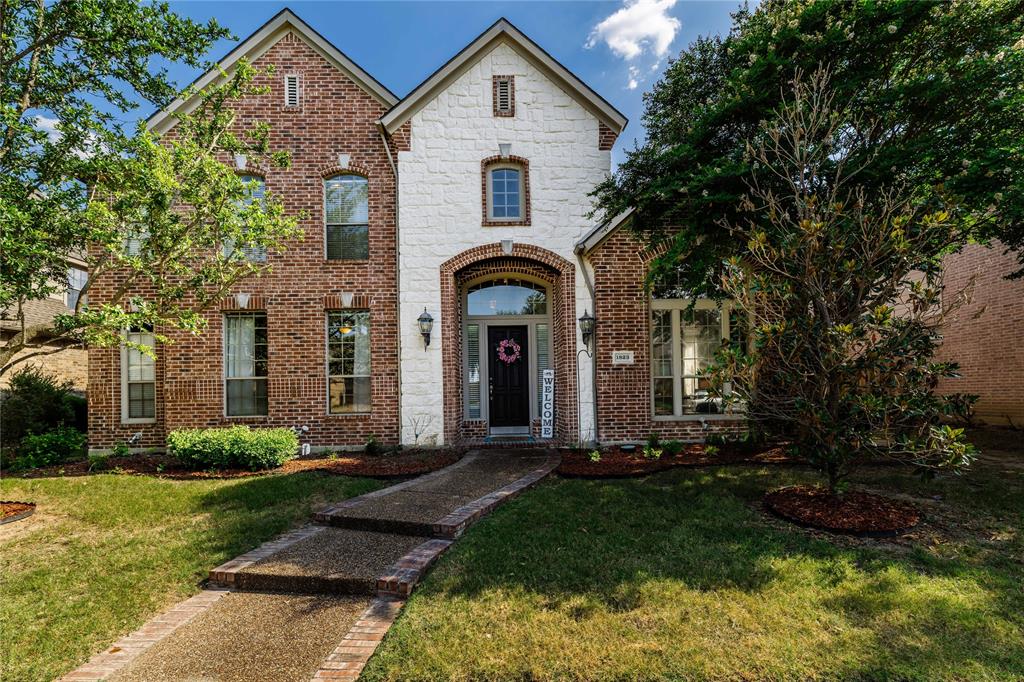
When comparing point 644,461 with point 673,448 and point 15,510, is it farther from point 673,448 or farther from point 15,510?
point 15,510

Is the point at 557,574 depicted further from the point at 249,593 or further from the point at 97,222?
the point at 97,222

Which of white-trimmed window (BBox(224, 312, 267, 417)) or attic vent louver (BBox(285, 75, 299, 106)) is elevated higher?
attic vent louver (BBox(285, 75, 299, 106))

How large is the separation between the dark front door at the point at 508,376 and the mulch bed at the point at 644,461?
1960 mm

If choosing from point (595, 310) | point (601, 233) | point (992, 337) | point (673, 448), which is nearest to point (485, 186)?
point (601, 233)

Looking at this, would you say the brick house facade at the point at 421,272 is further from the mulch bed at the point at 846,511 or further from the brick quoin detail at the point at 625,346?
the mulch bed at the point at 846,511

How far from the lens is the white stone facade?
9.59 metres

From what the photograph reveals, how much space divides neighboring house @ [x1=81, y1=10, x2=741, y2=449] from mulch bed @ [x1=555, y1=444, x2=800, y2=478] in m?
0.83

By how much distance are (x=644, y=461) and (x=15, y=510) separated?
8.77 meters

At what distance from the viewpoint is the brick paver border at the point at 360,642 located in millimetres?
2887

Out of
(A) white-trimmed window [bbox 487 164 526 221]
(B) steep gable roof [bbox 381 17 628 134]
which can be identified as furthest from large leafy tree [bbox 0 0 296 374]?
(A) white-trimmed window [bbox 487 164 526 221]

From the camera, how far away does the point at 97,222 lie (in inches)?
228

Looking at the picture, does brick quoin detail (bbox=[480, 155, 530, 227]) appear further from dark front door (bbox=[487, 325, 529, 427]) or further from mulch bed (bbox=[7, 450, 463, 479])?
mulch bed (bbox=[7, 450, 463, 479])

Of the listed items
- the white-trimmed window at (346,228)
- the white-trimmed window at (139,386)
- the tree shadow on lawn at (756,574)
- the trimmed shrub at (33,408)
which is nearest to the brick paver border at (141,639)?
the tree shadow on lawn at (756,574)

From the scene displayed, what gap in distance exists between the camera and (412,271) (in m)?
9.61
